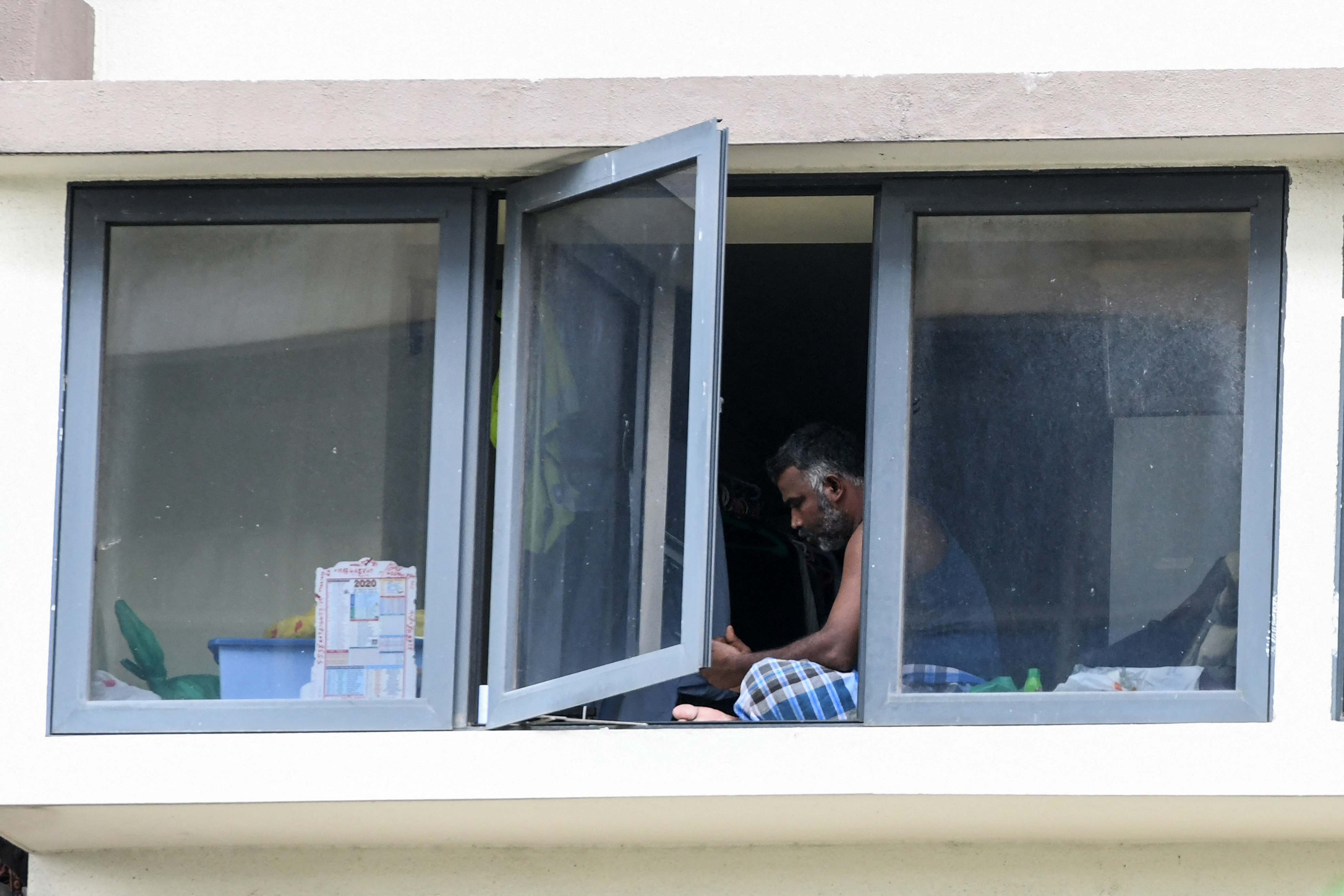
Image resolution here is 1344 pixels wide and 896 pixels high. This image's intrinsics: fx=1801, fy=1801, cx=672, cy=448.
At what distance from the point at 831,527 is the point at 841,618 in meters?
0.64

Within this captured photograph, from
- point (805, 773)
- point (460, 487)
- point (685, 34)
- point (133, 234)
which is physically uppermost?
point (685, 34)

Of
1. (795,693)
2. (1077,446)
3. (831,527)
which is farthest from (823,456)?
(1077,446)

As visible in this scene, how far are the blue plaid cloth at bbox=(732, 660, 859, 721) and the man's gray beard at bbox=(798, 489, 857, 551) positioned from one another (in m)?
0.69

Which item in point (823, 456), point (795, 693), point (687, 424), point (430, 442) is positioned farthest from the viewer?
point (823, 456)

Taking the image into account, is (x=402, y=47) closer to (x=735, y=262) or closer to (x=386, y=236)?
(x=386, y=236)

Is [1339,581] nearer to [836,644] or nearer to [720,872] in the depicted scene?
[836,644]

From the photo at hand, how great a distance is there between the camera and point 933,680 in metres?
3.89

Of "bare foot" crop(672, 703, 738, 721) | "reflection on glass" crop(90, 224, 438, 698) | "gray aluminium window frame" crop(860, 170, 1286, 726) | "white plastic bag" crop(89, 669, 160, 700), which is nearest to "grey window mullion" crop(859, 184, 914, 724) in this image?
"gray aluminium window frame" crop(860, 170, 1286, 726)

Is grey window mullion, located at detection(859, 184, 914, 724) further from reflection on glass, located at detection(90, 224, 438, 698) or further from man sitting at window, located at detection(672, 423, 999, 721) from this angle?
reflection on glass, located at detection(90, 224, 438, 698)

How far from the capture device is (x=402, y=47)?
13.8 ft

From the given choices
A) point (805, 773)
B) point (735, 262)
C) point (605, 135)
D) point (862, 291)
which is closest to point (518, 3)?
point (605, 135)

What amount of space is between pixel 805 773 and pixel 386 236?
1.52m

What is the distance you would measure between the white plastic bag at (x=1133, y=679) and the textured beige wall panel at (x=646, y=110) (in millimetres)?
1130

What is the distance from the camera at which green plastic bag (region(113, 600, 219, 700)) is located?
402cm
